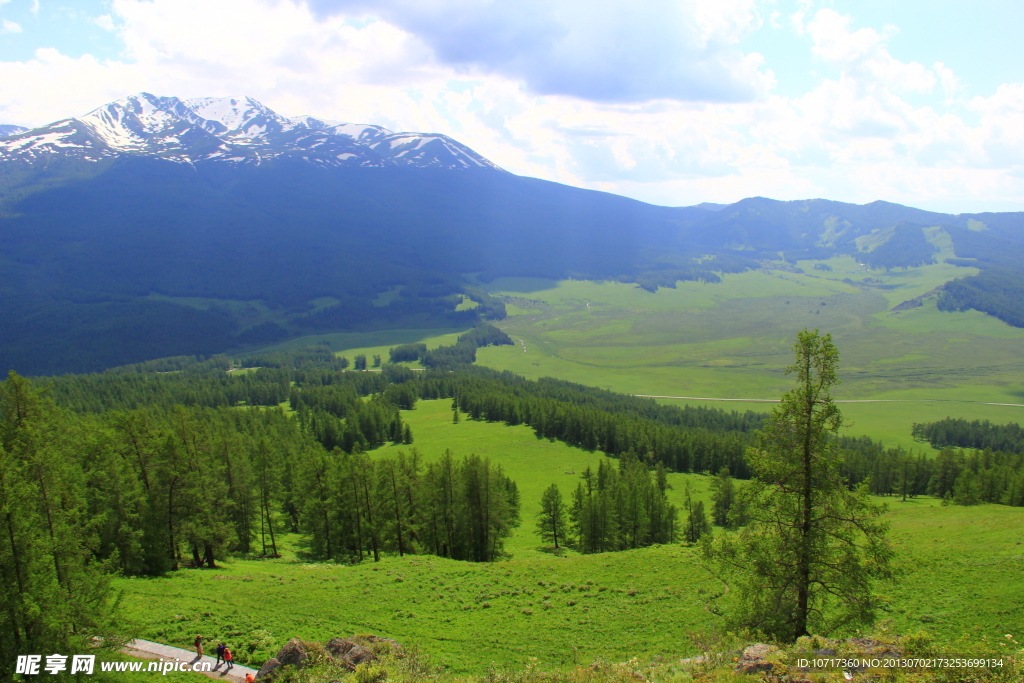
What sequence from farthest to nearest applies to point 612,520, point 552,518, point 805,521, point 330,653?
point 552,518 → point 612,520 → point 330,653 → point 805,521

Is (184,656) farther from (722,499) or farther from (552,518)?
(722,499)

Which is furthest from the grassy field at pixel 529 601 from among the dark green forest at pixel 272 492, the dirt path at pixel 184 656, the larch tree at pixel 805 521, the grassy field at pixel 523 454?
the grassy field at pixel 523 454

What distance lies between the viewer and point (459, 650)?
91.4ft

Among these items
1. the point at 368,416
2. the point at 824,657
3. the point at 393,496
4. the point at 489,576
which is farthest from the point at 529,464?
the point at 824,657

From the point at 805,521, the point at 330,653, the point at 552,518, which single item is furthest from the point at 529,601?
the point at 552,518

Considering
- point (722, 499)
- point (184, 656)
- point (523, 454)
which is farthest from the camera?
point (523, 454)

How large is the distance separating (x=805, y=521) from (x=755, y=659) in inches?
200

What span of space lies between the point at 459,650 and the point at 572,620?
24.4 ft

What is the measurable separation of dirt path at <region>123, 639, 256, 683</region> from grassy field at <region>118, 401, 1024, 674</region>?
2.95 ft

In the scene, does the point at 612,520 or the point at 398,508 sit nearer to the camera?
the point at 398,508

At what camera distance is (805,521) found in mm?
19359

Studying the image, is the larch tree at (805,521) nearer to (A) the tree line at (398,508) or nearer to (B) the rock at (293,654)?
(B) the rock at (293,654)

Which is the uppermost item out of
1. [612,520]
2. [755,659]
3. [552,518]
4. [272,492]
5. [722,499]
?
[755,659]

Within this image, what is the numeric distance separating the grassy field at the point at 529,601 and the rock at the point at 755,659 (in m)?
5.92
